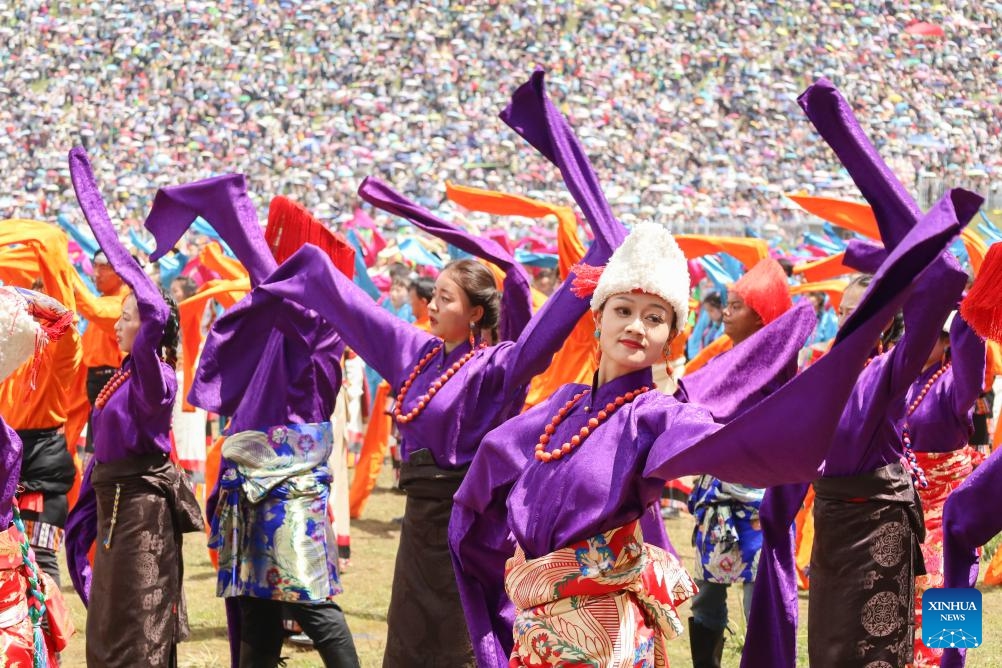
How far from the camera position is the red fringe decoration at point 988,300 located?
127 inches

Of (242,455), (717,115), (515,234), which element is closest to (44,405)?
(242,455)

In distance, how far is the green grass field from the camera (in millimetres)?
5672

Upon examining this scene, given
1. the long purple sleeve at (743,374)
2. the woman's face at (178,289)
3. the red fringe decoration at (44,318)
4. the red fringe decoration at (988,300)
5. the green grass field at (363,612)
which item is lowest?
the green grass field at (363,612)

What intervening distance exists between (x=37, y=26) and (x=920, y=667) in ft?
118

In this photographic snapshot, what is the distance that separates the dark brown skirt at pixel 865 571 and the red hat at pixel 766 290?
964 millimetres

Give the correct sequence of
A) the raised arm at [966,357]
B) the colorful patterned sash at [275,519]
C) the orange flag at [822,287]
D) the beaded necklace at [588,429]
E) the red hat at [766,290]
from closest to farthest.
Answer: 1. the beaded necklace at [588,429]
2. the raised arm at [966,357]
3. the colorful patterned sash at [275,519]
4. the red hat at [766,290]
5. the orange flag at [822,287]

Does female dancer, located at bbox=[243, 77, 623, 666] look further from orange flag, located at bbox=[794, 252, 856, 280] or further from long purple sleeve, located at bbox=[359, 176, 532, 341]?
orange flag, located at bbox=[794, 252, 856, 280]

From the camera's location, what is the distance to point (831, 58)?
119ft

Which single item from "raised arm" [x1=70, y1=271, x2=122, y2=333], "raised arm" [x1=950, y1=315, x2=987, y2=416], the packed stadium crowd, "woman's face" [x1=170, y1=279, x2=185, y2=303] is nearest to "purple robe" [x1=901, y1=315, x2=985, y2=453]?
"raised arm" [x1=950, y1=315, x2=987, y2=416]

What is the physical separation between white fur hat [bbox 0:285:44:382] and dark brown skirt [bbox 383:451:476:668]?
1.18 metres

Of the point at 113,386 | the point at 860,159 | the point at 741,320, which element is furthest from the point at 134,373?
the point at 860,159

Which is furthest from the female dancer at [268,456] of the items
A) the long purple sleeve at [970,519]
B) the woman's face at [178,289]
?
the woman's face at [178,289]

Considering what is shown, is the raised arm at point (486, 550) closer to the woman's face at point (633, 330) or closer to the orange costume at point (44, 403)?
the woman's face at point (633, 330)

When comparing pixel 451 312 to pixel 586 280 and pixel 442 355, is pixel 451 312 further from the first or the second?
pixel 586 280
